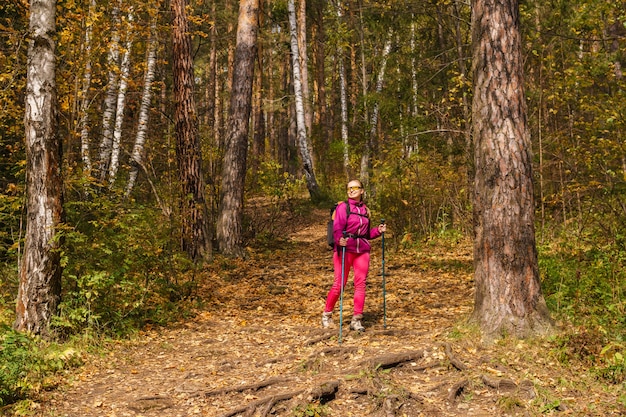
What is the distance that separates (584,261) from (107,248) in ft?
22.9

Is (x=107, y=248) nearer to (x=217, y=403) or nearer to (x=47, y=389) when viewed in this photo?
(x=47, y=389)

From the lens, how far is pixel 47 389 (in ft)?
18.1

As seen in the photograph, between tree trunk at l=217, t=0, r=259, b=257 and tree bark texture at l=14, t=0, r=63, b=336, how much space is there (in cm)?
588

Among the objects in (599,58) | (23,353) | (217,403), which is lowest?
(217,403)

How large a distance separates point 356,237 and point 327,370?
1.80m

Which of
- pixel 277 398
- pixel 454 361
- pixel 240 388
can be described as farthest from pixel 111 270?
pixel 454 361

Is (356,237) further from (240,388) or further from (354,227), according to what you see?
(240,388)

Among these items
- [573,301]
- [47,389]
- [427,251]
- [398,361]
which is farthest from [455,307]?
[47,389]

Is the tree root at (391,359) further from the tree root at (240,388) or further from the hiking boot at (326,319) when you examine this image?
the hiking boot at (326,319)

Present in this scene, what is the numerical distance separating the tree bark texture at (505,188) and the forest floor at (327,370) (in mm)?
356

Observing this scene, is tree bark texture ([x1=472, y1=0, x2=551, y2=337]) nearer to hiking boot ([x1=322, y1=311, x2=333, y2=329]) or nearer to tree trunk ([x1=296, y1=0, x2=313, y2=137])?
hiking boot ([x1=322, y1=311, x2=333, y2=329])

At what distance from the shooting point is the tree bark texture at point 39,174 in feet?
20.9

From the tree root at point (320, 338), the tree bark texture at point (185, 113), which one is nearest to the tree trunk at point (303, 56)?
the tree bark texture at point (185, 113)

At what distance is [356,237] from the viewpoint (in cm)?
688
